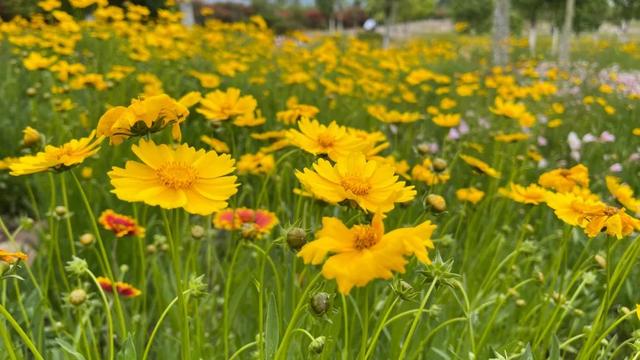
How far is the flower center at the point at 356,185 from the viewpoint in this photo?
2.18 feet

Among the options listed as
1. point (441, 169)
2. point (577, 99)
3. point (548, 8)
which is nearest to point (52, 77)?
point (441, 169)

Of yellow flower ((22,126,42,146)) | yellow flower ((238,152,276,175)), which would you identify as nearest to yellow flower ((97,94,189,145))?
yellow flower ((22,126,42,146))

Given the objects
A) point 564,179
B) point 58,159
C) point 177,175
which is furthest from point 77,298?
point 564,179

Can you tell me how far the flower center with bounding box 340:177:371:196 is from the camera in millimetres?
664

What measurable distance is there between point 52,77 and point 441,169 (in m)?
2.37

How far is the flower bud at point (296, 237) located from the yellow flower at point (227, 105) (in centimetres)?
54

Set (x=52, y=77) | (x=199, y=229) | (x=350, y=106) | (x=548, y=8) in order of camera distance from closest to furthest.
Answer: (x=199, y=229), (x=52, y=77), (x=350, y=106), (x=548, y=8)

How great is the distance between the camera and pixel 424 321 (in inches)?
45.8

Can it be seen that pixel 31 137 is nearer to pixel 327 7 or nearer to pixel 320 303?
pixel 320 303

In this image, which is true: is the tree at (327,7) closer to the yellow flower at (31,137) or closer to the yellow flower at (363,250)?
the yellow flower at (31,137)

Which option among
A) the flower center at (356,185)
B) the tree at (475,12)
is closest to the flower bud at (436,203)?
the flower center at (356,185)

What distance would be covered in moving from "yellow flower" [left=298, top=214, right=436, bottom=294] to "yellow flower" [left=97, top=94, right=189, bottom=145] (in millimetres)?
237

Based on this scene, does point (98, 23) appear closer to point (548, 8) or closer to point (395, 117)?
point (395, 117)

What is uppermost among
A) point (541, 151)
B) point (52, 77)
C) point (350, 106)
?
point (52, 77)
